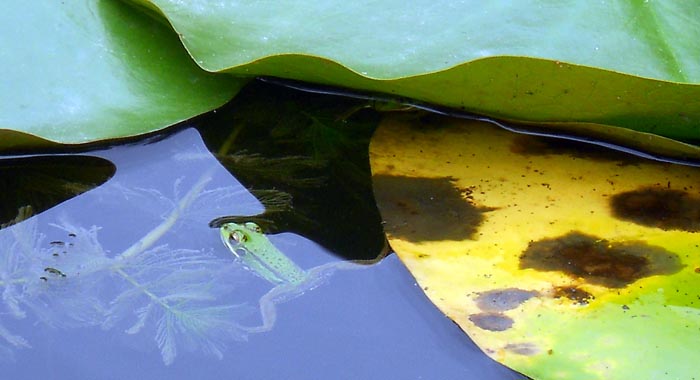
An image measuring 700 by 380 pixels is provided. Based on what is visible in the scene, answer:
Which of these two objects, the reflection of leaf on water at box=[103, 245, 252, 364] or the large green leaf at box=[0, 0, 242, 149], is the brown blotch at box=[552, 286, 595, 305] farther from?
the large green leaf at box=[0, 0, 242, 149]

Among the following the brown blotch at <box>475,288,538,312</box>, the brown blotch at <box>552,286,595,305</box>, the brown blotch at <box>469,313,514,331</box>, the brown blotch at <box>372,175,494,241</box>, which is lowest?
the brown blotch at <box>469,313,514,331</box>

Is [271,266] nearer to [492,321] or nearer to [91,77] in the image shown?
[492,321]

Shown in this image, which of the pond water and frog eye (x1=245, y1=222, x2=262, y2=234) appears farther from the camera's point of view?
frog eye (x1=245, y1=222, x2=262, y2=234)

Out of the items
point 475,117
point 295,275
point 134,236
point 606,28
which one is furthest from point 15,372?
point 606,28

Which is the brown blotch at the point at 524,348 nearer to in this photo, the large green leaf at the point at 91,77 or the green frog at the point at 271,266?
the green frog at the point at 271,266

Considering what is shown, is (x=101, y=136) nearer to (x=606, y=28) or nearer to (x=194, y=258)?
(x=194, y=258)

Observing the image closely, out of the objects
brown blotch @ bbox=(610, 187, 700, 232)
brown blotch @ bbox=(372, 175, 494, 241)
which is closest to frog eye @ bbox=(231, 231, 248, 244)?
brown blotch @ bbox=(372, 175, 494, 241)
